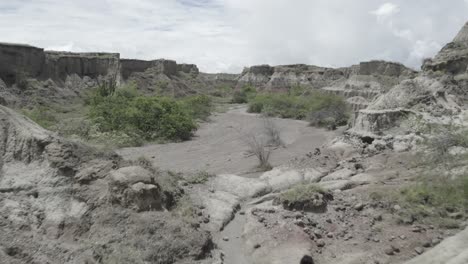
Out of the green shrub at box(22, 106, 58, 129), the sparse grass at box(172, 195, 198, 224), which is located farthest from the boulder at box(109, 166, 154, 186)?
the green shrub at box(22, 106, 58, 129)

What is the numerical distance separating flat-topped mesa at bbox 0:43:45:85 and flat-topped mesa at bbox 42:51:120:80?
141 cm

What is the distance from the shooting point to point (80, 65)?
54219 mm

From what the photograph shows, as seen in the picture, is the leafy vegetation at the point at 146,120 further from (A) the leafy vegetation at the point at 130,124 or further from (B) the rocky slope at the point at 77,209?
(B) the rocky slope at the point at 77,209

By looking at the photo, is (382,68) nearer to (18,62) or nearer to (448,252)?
(18,62)

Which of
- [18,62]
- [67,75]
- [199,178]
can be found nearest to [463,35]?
[199,178]

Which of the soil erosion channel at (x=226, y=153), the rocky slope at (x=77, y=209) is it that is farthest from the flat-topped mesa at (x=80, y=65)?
the rocky slope at (x=77, y=209)

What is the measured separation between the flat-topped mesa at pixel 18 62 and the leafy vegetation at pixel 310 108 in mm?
22162

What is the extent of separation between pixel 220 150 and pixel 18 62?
29.3 meters

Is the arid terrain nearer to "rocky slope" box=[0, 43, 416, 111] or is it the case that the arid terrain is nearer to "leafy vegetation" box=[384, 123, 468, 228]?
"leafy vegetation" box=[384, 123, 468, 228]

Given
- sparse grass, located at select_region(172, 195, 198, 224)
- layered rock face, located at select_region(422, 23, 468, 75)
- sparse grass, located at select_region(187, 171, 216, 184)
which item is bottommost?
sparse grass, located at select_region(187, 171, 216, 184)

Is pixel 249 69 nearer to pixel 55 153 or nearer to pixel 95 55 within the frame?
pixel 95 55

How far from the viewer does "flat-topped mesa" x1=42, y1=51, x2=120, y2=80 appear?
48.7 m

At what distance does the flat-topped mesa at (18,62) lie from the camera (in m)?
42.9

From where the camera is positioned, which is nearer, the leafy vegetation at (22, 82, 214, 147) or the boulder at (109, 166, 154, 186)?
the boulder at (109, 166, 154, 186)
